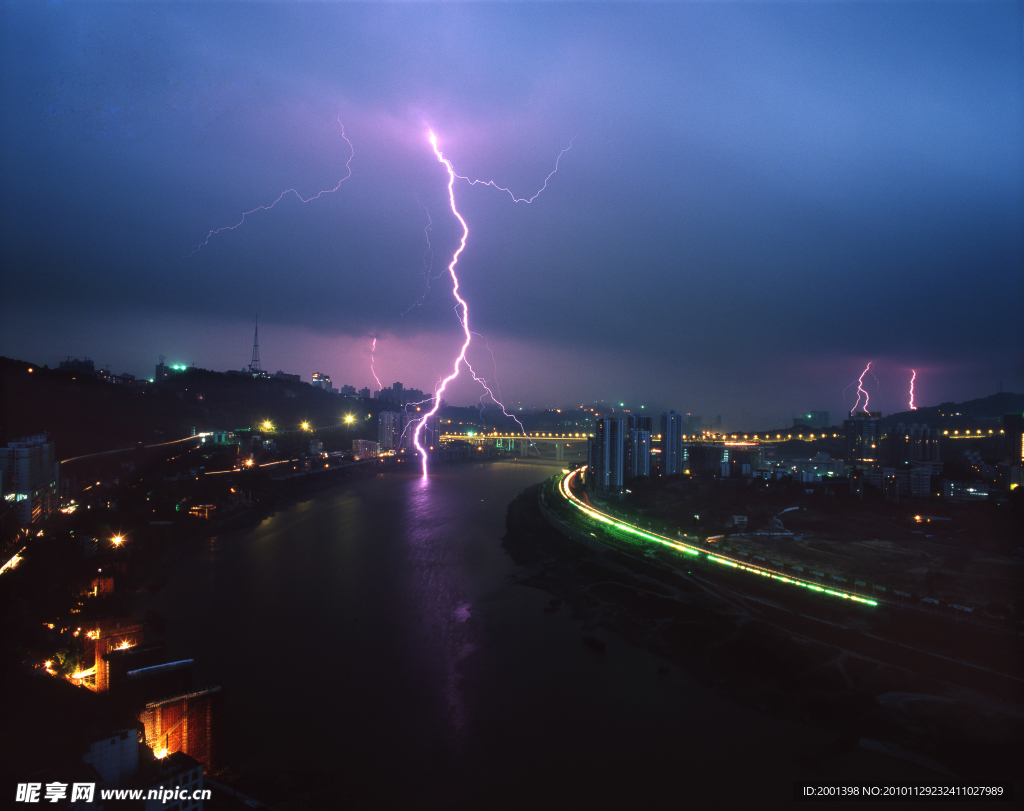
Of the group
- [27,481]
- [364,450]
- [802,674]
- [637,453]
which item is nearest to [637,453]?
[637,453]

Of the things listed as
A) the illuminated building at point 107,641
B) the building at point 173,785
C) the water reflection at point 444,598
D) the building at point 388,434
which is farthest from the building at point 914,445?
the building at point 388,434

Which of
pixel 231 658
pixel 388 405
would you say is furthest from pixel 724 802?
pixel 388 405

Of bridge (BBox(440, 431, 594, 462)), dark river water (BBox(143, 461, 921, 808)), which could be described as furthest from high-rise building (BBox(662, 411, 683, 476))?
bridge (BBox(440, 431, 594, 462))

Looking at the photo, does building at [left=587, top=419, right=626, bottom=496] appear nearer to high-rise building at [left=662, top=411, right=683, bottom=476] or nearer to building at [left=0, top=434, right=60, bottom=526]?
high-rise building at [left=662, top=411, right=683, bottom=476]

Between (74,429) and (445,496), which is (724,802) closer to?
(445,496)

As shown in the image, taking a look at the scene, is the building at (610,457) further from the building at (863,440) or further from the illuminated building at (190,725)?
the illuminated building at (190,725)

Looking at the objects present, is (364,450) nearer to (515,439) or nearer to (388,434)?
(388,434)
